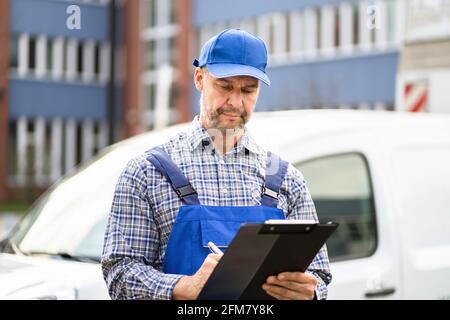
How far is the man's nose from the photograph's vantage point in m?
2.58

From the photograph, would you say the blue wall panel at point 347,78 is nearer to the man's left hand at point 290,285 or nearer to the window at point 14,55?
the window at point 14,55

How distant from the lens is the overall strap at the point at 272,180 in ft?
8.71

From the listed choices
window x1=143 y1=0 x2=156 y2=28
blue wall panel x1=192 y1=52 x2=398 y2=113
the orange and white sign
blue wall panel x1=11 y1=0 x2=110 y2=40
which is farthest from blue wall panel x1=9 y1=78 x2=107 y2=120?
blue wall panel x1=11 y1=0 x2=110 y2=40

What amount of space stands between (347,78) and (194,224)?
26.9 meters

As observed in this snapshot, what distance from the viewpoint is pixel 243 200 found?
2.62 m

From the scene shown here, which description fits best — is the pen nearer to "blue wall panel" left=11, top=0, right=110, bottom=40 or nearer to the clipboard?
the clipboard

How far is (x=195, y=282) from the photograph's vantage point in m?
2.43

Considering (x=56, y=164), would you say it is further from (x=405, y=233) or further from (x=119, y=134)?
(x=405, y=233)

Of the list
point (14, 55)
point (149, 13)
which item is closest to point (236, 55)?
point (14, 55)

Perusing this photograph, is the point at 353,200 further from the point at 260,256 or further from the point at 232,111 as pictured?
the point at 260,256

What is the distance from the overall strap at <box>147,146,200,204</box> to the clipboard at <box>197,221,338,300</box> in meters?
0.27

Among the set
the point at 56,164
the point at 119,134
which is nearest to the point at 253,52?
the point at 56,164

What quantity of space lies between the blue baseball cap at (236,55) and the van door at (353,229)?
1.83m
